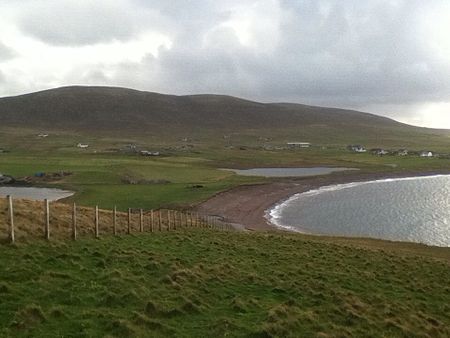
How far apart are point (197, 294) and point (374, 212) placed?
82204 mm

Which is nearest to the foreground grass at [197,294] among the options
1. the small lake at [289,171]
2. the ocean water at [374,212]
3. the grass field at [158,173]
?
the ocean water at [374,212]

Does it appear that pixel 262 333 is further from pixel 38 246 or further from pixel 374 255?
pixel 374 255

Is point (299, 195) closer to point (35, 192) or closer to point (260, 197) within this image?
point (260, 197)

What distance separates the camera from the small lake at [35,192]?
9036 centimetres

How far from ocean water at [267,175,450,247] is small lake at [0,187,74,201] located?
1540 inches

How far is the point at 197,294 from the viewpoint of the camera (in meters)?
17.4

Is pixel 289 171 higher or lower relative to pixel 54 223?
lower

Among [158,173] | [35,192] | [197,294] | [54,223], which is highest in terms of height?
[54,223]

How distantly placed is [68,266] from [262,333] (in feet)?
26.3

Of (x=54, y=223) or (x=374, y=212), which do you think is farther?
(x=374, y=212)

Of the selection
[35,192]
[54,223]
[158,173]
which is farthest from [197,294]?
[158,173]

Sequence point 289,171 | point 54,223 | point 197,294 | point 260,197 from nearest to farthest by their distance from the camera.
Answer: point 197,294, point 54,223, point 260,197, point 289,171

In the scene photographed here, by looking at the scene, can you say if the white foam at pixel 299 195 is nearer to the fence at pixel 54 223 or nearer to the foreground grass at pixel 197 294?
the fence at pixel 54 223

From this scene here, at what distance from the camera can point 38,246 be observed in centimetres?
2009
